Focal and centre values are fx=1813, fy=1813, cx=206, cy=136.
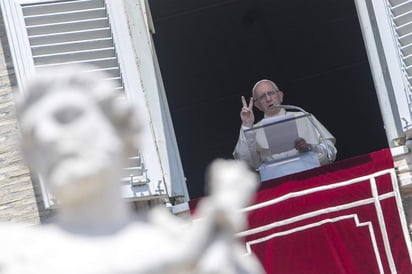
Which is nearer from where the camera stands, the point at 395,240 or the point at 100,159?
the point at 100,159

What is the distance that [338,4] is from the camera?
1203 centimetres

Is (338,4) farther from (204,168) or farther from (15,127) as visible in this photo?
(15,127)

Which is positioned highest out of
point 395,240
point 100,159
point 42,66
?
point 42,66

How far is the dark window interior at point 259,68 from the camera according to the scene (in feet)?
39.9

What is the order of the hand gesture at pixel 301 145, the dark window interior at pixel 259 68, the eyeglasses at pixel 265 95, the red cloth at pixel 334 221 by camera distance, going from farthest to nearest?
1. the dark window interior at pixel 259 68
2. the eyeglasses at pixel 265 95
3. the hand gesture at pixel 301 145
4. the red cloth at pixel 334 221

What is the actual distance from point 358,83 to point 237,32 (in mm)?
924

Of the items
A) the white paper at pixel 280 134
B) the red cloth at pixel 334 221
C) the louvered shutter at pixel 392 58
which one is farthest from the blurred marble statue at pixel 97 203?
the white paper at pixel 280 134

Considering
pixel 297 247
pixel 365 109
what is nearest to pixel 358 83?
pixel 365 109

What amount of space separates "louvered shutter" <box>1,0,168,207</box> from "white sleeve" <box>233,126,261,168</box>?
0.69 meters

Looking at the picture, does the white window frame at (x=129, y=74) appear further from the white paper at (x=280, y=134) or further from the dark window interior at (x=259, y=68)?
the dark window interior at (x=259, y=68)

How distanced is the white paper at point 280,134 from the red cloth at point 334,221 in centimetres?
38

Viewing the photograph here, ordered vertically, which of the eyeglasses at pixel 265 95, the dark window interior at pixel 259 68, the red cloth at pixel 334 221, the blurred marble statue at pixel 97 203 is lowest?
the red cloth at pixel 334 221

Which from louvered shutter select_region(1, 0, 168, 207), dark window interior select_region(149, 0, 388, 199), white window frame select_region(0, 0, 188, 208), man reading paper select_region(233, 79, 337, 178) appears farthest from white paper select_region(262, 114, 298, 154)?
dark window interior select_region(149, 0, 388, 199)

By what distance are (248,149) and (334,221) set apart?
2.08ft
